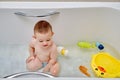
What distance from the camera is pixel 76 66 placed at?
5.01 ft

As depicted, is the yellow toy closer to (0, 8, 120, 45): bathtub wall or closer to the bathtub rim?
(0, 8, 120, 45): bathtub wall

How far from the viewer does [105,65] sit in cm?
145

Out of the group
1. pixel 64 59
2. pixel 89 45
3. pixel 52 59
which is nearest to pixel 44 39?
pixel 52 59

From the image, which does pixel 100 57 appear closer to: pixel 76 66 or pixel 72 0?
pixel 76 66

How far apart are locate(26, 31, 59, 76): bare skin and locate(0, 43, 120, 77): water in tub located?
6cm

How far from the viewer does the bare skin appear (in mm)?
1432

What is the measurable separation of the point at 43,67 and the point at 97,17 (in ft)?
1.63

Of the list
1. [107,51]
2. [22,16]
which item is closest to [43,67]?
[22,16]

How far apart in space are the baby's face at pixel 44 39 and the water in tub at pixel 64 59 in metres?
0.21

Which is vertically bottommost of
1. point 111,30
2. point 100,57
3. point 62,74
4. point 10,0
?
point 62,74

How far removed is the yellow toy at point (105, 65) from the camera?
1.35 metres

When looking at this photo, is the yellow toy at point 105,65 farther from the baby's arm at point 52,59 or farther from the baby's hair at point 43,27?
the baby's hair at point 43,27

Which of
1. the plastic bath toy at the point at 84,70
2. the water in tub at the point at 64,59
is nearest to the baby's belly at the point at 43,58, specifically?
the water in tub at the point at 64,59

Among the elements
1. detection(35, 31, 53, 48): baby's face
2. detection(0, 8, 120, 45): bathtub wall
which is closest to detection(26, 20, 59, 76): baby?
detection(35, 31, 53, 48): baby's face
